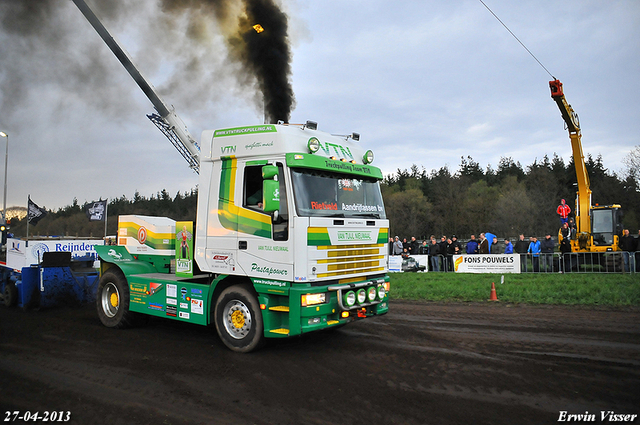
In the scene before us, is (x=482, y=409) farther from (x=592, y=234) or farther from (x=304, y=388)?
(x=592, y=234)

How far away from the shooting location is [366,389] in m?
5.13

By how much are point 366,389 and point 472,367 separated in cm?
165

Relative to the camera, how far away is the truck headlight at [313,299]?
239 inches

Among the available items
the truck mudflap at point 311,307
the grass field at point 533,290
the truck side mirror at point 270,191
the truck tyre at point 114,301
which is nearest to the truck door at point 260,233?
the truck side mirror at point 270,191

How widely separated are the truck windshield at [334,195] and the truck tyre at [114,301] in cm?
445

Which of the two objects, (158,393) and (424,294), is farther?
(424,294)

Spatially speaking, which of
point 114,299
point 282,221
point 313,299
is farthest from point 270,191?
point 114,299

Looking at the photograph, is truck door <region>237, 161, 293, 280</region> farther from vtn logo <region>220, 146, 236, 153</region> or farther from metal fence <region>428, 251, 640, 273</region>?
metal fence <region>428, 251, 640, 273</region>

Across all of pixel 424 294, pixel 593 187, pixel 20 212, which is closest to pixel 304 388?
pixel 424 294

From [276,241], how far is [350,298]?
1473mm

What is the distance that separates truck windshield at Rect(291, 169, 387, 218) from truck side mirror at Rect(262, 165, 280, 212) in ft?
0.97

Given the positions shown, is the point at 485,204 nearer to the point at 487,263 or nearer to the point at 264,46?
the point at 487,263

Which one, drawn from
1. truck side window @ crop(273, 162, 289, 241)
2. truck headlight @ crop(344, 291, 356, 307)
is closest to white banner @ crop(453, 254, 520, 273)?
truck headlight @ crop(344, 291, 356, 307)

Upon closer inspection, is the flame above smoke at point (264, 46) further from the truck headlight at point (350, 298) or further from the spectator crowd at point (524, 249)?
the spectator crowd at point (524, 249)
